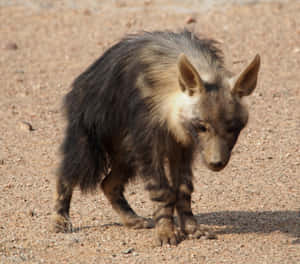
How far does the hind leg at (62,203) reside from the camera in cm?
629

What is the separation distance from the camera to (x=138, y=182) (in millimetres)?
6703

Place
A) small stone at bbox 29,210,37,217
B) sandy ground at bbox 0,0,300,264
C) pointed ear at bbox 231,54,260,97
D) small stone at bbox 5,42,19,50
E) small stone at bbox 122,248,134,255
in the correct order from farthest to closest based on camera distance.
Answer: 1. small stone at bbox 5,42,19,50
2. small stone at bbox 29,210,37,217
3. sandy ground at bbox 0,0,300,264
4. small stone at bbox 122,248,134,255
5. pointed ear at bbox 231,54,260,97

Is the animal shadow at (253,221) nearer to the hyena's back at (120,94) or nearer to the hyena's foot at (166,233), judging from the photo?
the hyena's foot at (166,233)

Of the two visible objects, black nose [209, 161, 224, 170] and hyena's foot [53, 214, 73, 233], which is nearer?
black nose [209, 161, 224, 170]

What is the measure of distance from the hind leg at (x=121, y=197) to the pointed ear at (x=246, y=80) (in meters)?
1.42

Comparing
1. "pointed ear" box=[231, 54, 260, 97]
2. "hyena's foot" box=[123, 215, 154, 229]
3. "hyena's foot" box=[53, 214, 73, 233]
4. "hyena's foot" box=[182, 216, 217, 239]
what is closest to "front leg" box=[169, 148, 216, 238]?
"hyena's foot" box=[182, 216, 217, 239]

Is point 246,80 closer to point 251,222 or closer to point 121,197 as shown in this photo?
point 251,222

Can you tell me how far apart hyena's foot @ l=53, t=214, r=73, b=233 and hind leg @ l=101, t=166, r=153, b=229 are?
17.9 inches

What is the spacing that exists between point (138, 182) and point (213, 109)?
162 centimetres

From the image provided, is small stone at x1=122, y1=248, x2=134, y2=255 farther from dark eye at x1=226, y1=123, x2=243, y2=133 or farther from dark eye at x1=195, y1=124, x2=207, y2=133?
dark eye at x1=226, y1=123, x2=243, y2=133

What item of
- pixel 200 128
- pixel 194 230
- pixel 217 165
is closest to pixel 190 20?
pixel 194 230

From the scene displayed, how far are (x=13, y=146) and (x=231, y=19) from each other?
648cm

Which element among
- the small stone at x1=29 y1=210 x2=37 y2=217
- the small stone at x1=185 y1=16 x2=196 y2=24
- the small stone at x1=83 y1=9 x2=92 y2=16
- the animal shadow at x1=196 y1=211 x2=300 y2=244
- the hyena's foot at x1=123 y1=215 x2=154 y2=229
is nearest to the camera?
the animal shadow at x1=196 y1=211 x2=300 y2=244

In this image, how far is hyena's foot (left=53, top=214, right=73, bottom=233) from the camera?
20.4 ft
